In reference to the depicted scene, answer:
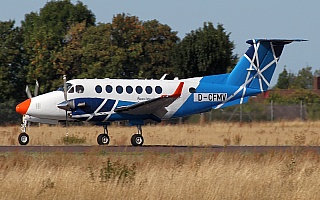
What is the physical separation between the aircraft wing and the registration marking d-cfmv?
168 centimetres

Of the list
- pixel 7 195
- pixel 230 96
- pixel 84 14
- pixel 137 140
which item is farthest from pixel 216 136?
pixel 84 14

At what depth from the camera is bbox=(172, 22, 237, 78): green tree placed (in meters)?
58.8

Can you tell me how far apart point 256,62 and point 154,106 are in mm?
5414

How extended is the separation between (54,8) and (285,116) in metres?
31.1

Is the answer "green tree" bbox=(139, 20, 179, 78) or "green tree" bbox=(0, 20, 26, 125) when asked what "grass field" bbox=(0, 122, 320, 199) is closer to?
"green tree" bbox=(0, 20, 26, 125)

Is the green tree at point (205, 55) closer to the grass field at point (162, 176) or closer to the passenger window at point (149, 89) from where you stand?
the passenger window at point (149, 89)

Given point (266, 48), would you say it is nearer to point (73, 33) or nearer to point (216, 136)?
point (216, 136)

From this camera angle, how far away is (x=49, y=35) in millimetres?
61562

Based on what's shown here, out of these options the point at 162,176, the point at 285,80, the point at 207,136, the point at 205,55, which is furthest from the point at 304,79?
the point at 162,176

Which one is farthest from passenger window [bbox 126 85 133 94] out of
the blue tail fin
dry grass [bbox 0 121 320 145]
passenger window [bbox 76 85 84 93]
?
the blue tail fin

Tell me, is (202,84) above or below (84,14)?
below

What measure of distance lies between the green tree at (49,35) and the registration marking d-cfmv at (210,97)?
2813 cm

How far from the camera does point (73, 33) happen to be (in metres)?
62.8

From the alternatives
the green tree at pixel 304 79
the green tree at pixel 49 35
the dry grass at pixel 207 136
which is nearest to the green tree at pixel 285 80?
the green tree at pixel 304 79
